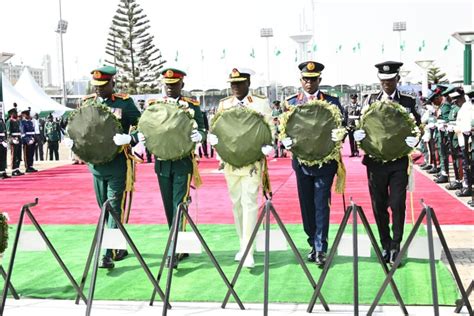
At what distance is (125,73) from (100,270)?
206 feet

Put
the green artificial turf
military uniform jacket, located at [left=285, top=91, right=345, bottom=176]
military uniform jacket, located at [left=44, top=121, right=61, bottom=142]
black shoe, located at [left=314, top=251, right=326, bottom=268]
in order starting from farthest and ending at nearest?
military uniform jacket, located at [left=44, top=121, right=61, bottom=142], military uniform jacket, located at [left=285, top=91, right=345, bottom=176], black shoe, located at [left=314, top=251, right=326, bottom=268], the green artificial turf

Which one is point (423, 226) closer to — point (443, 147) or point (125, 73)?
point (443, 147)

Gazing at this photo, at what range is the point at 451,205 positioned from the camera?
1226cm

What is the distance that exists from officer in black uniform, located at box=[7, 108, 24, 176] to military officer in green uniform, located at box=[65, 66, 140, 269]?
1414 cm

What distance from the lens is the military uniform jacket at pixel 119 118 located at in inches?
307

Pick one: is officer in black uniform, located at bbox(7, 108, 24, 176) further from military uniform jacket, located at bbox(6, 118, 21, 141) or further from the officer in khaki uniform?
the officer in khaki uniform

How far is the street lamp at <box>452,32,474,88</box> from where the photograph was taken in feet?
46.9

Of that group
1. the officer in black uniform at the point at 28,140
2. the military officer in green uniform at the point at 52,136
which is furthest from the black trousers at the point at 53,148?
the officer in black uniform at the point at 28,140

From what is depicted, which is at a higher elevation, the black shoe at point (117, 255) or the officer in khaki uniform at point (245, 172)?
the officer in khaki uniform at point (245, 172)

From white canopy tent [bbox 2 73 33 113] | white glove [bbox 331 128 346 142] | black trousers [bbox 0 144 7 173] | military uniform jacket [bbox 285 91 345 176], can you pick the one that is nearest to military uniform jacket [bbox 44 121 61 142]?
black trousers [bbox 0 144 7 173]

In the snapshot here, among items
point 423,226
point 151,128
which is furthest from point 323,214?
point 423,226

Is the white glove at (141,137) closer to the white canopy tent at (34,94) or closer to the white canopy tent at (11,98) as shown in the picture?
the white canopy tent at (11,98)

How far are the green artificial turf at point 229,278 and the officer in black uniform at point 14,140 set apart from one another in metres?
13.2

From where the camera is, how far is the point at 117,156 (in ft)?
25.7
